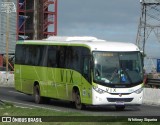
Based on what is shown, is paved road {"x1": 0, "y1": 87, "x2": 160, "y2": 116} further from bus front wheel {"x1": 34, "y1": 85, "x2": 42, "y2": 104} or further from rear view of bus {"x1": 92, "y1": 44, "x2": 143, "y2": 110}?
rear view of bus {"x1": 92, "y1": 44, "x2": 143, "y2": 110}

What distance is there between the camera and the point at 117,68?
903 inches

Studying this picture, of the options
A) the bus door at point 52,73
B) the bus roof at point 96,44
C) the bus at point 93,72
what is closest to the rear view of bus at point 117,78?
the bus at point 93,72

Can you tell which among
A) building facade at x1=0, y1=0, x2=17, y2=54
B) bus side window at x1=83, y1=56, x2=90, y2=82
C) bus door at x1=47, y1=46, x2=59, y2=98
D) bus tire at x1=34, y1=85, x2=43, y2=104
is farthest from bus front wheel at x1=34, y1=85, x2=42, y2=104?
building facade at x1=0, y1=0, x2=17, y2=54

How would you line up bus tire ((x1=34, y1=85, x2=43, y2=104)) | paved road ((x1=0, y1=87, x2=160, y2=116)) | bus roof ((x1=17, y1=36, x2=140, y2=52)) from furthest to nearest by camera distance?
bus tire ((x1=34, y1=85, x2=43, y2=104))
bus roof ((x1=17, y1=36, x2=140, y2=52))
paved road ((x1=0, y1=87, x2=160, y2=116))

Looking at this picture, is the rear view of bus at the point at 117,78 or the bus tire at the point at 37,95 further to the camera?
the bus tire at the point at 37,95

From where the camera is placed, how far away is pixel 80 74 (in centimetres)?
2358

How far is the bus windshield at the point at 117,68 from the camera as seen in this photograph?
22828 millimetres

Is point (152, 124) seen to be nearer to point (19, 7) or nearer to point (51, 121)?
point (51, 121)

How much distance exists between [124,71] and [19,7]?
69.8 meters

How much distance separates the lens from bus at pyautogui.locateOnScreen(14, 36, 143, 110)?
898 inches

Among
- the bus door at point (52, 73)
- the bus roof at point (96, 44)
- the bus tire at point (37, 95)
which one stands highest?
the bus roof at point (96, 44)

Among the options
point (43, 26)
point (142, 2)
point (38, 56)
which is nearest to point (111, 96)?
point (38, 56)

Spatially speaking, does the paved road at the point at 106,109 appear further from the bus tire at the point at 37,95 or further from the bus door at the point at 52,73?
the bus door at the point at 52,73

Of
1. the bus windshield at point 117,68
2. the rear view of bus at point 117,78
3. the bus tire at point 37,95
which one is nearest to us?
the rear view of bus at point 117,78
